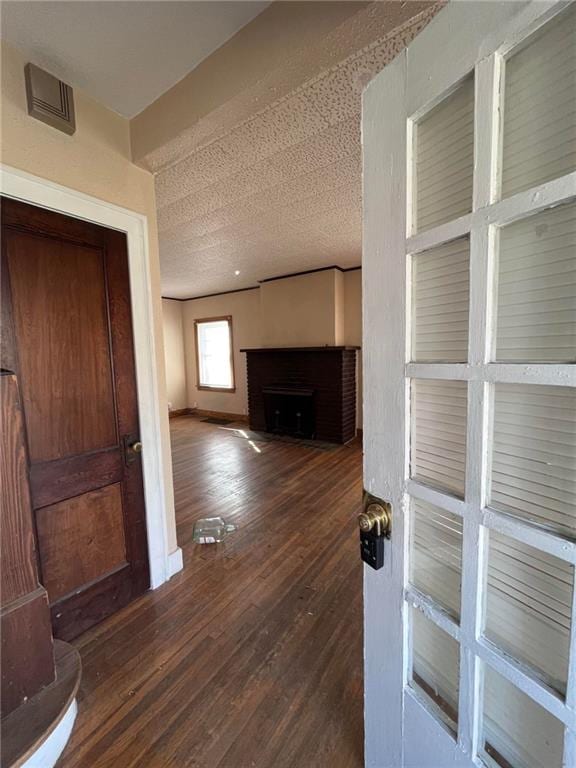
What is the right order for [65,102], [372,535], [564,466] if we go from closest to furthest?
[564,466]
[372,535]
[65,102]

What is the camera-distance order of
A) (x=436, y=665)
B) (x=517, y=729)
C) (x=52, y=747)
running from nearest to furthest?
(x=517, y=729) < (x=436, y=665) < (x=52, y=747)

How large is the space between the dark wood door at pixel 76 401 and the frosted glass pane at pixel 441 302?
150 centimetres

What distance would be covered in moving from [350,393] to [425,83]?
14.6 feet

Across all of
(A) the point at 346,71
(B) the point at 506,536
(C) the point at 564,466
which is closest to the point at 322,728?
(B) the point at 506,536

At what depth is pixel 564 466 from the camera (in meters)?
0.54

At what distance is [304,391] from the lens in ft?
16.5

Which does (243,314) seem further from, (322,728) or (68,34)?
(322,728)

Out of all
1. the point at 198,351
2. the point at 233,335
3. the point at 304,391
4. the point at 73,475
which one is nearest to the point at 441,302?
the point at 73,475

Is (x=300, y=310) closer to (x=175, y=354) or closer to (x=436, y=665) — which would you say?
(x=175, y=354)

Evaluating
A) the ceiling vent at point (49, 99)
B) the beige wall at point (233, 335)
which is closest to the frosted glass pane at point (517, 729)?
the ceiling vent at point (49, 99)

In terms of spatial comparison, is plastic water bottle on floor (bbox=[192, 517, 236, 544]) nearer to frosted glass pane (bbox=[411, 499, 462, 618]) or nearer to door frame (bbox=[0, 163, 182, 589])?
door frame (bbox=[0, 163, 182, 589])

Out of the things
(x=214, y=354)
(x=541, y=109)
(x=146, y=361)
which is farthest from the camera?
(x=214, y=354)

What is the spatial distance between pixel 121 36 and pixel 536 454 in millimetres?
1911

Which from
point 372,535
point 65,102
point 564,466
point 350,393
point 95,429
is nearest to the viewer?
point 564,466
